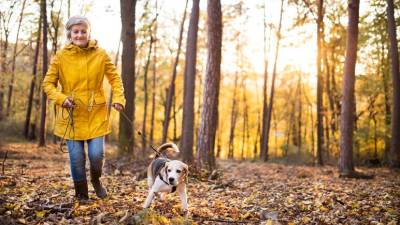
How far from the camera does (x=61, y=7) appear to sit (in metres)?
25.4

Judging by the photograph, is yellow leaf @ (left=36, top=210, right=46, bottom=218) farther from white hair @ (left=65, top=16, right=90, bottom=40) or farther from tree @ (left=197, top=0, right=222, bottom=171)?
tree @ (left=197, top=0, right=222, bottom=171)

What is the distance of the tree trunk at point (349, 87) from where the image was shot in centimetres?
1288

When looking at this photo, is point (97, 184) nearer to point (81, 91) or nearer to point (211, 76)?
point (81, 91)

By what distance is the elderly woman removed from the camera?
18.8 ft

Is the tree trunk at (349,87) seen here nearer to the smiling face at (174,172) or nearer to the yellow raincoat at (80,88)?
the smiling face at (174,172)

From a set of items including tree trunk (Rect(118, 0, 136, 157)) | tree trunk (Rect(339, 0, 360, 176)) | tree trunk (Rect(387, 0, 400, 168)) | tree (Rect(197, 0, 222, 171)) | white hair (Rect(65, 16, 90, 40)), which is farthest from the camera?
tree trunk (Rect(387, 0, 400, 168))

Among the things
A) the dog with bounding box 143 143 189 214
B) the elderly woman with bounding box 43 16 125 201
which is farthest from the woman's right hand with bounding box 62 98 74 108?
the dog with bounding box 143 143 189 214

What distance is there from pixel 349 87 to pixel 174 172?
920cm

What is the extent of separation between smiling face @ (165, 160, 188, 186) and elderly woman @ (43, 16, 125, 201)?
1.05 meters

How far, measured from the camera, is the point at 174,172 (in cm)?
559

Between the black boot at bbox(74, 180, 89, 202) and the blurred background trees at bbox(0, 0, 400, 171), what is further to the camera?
the blurred background trees at bbox(0, 0, 400, 171)

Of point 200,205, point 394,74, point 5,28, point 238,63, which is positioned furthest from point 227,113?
point 200,205

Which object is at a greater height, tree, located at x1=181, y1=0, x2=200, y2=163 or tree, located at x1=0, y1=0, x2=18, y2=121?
tree, located at x1=0, y1=0, x2=18, y2=121

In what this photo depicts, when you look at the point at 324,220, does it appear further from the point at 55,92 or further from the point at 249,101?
the point at 249,101
